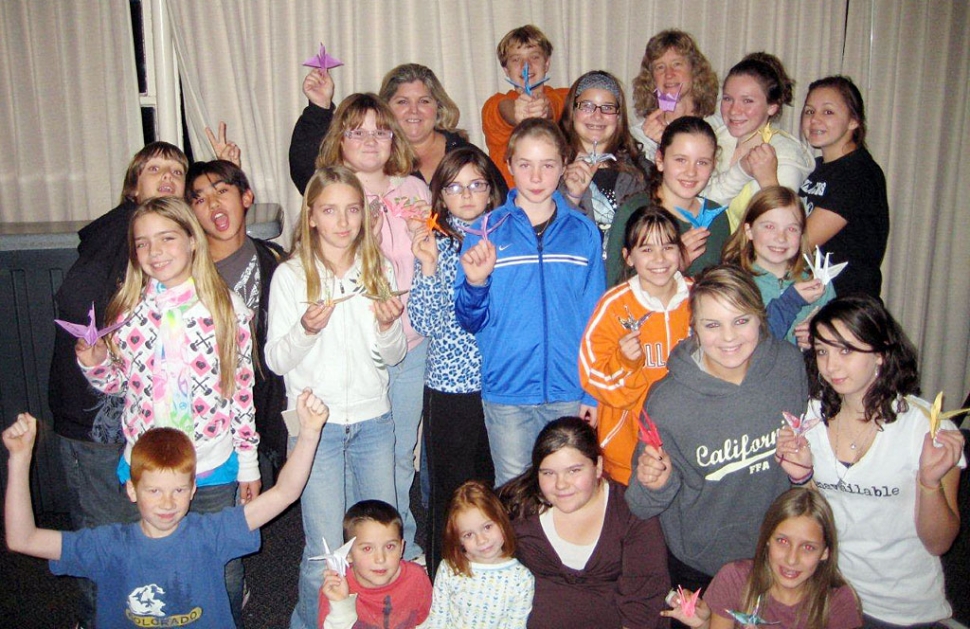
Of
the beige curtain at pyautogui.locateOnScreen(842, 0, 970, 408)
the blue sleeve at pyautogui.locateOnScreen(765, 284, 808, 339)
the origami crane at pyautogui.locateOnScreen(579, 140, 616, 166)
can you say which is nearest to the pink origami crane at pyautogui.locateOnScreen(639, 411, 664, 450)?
the blue sleeve at pyautogui.locateOnScreen(765, 284, 808, 339)

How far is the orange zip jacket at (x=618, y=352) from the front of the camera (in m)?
2.32

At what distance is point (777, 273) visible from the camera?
2.55 metres

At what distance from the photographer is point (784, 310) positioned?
244 centimetres

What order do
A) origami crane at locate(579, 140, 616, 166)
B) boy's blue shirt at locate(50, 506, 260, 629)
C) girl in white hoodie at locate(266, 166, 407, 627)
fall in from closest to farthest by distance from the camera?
boy's blue shirt at locate(50, 506, 260, 629) < girl in white hoodie at locate(266, 166, 407, 627) < origami crane at locate(579, 140, 616, 166)

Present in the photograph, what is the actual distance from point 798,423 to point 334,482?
1439 millimetres

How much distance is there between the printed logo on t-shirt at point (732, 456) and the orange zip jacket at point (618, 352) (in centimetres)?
26

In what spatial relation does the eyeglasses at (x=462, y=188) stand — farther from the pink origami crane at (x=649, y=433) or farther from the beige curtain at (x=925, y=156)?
the beige curtain at (x=925, y=156)

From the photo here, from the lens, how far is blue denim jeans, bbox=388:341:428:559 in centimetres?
279

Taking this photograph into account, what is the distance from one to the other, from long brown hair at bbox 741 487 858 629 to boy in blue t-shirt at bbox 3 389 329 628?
1274mm

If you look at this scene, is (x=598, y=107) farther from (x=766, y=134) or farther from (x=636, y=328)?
(x=636, y=328)

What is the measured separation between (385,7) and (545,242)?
2.26 meters

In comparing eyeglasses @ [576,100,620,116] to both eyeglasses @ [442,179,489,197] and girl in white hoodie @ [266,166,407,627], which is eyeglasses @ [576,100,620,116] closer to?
eyeglasses @ [442,179,489,197]

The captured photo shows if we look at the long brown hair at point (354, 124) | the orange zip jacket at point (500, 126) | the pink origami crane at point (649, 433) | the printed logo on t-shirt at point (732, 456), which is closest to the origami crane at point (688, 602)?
the printed logo on t-shirt at point (732, 456)

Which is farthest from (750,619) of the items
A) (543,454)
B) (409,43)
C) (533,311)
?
(409,43)
